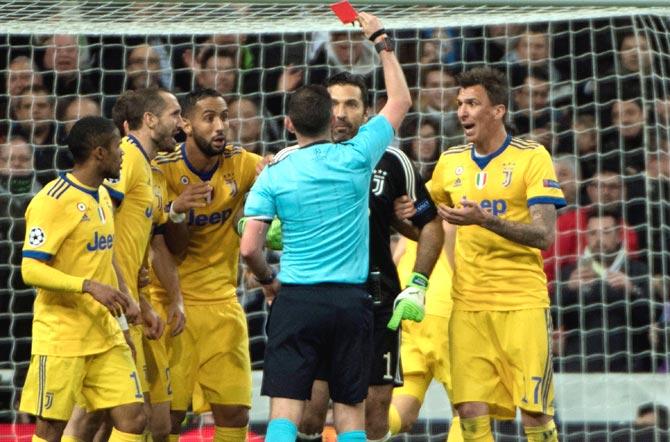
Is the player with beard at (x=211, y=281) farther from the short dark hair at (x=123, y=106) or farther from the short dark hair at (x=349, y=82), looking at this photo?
the short dark hair at (x=349, y=82)

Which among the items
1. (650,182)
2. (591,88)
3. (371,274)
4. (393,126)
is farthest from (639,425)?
(393,126)

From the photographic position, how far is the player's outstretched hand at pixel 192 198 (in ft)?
25.6

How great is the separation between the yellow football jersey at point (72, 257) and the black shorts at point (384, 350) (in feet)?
4.10

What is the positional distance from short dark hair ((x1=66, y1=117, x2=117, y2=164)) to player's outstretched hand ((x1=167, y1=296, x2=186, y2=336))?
40.9 inches

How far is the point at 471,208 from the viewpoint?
7.13m

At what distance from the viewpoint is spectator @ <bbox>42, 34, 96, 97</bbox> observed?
10734mm

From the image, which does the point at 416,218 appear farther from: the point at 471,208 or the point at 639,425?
the point at 639,425

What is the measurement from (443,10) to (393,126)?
2.05 m

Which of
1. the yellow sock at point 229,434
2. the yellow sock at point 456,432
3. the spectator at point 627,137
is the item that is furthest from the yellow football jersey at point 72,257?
the spectator at point 627,137

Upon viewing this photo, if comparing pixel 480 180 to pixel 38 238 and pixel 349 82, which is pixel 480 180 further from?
pixel 38 238

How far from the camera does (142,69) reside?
35.7 feet

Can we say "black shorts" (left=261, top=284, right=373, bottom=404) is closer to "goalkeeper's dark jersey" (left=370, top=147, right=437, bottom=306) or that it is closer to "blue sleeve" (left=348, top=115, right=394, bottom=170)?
"blue sleeve" (left=348, top=115, right=394, bottom=170)

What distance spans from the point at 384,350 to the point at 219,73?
386 centimetres

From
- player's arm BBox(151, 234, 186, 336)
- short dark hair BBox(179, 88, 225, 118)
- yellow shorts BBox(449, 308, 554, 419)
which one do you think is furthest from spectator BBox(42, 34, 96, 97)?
yellow shorts BBox(449, 308, 554, 419)
